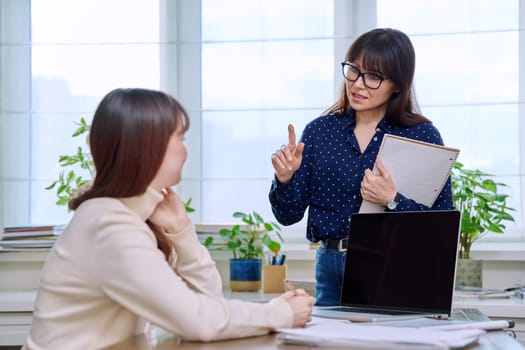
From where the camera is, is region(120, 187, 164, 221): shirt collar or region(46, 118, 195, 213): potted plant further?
region(46, 118, 195, 213): potted plant

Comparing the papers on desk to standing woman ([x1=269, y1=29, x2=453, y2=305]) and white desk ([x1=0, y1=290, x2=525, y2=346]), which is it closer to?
standing woman ([x1=269, y1=29, x2=453, y2=305])

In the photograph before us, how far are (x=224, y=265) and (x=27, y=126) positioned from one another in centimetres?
100

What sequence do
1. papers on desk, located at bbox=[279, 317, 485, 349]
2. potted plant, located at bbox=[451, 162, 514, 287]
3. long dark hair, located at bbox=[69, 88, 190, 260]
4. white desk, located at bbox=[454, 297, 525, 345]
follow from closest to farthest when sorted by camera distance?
papers on desk, located at bbox=[279, 317, 485, 349], long dark hair, located at bbox=[69, 88, 190, 260], white desk, located at bbox=[454, 297, 525, 345], potted plant, located at bbox=[451, 162, 514, 287]

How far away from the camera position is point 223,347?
1223mm

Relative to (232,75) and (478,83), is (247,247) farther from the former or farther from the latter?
(478,83)

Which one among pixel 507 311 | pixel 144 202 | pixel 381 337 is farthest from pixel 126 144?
pixel 507 311

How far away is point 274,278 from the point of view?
9.86 ft

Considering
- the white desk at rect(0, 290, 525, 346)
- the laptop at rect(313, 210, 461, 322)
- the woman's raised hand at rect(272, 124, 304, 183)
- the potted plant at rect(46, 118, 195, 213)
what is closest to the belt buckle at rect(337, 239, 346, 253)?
the woman's raised hand at rect(272, 124, 304, 183)

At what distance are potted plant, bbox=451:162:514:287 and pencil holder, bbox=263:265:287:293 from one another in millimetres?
624

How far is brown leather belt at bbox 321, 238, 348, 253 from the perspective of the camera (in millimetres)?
2102

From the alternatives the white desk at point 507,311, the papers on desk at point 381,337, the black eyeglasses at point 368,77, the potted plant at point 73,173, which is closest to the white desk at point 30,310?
the white desk at point 507,311

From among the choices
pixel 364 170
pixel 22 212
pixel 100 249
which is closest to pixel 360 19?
pixel 364 170

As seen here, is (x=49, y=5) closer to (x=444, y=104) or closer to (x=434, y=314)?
(x=444, y=104)

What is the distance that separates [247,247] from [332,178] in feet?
3.28
